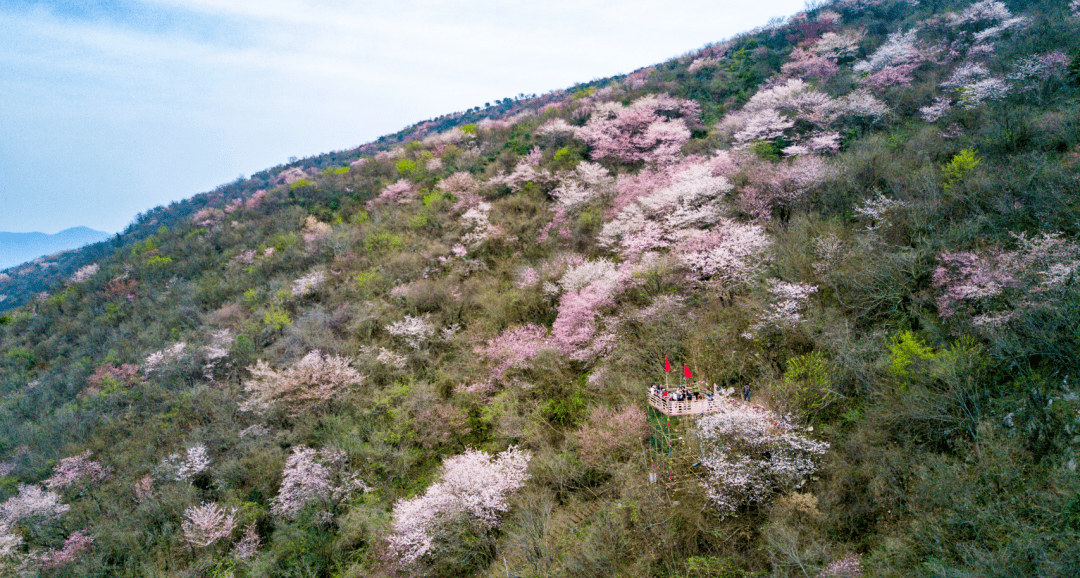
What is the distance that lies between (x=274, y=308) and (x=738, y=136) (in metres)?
33.7

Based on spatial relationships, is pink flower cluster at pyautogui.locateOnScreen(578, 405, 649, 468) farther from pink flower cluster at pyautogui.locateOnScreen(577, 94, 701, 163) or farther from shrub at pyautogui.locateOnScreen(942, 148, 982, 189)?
pink flower cluster at pyautogui.locateOnScreen(577, 94, 701, 163)

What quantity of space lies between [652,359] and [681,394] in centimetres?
235

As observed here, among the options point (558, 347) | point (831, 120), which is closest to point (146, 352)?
point (558, 347)

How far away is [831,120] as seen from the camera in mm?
22734

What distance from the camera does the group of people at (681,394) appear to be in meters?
12.8

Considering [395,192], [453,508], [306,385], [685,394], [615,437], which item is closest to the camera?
[685,394]

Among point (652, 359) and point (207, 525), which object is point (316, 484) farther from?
point (652, 359)

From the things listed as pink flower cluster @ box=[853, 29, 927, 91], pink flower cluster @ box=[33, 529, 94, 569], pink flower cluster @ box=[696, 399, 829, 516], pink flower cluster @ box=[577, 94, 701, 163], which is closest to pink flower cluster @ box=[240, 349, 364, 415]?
pink flower cluster @ box=[33, 529, 94, 569]

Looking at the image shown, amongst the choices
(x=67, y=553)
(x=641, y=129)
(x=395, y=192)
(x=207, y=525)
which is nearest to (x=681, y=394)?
(x=207, y=525)

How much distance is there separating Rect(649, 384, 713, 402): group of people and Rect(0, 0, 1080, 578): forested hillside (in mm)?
849

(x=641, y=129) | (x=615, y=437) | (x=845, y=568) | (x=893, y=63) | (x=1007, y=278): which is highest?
(x=641, y=129)

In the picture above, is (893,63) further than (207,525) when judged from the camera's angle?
Yes

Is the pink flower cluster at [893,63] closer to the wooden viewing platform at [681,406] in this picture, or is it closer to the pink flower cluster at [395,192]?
the wooden viewing platform at [681,406]

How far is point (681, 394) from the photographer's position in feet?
42.7
